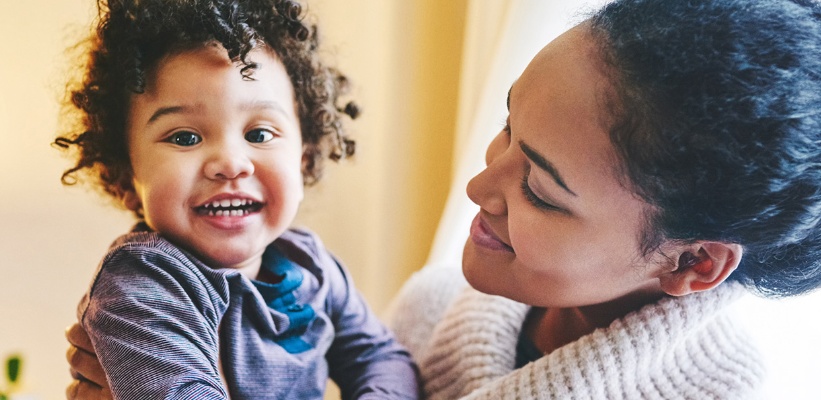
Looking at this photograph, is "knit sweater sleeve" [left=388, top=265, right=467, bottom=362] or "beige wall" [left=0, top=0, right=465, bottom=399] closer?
"knit sweater sleeve" [left=388, top=265, right=467, bottom=362]

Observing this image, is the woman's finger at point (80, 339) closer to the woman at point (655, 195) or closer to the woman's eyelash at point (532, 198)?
the woman at point (655, 195)

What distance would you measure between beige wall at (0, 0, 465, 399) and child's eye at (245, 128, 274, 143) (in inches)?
26.3

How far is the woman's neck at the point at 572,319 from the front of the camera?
913mm

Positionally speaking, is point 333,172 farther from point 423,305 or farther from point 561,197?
point 561,197

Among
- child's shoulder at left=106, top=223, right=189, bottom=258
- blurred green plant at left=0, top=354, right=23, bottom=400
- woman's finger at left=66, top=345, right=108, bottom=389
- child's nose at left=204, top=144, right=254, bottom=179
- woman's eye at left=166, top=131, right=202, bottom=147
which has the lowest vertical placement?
blurred green plant at left=0, top=354, right=23, bottom=400

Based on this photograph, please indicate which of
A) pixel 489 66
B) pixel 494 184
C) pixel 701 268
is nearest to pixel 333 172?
pixel 489 66

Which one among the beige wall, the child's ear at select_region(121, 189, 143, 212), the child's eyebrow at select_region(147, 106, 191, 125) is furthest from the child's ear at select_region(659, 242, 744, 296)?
the beige wall

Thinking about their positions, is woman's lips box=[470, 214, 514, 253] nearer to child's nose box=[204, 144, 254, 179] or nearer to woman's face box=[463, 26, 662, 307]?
woman's face box=[463, 26, 662, 307]

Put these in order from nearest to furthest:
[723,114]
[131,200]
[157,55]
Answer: [723,114]
[157,55]
[131,200]

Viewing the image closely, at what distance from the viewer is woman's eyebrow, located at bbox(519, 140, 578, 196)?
2.53 ft

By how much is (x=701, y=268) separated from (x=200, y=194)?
583 mm

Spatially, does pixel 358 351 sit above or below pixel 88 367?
below

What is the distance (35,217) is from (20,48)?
38 cm

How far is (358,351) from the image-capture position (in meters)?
1.09
